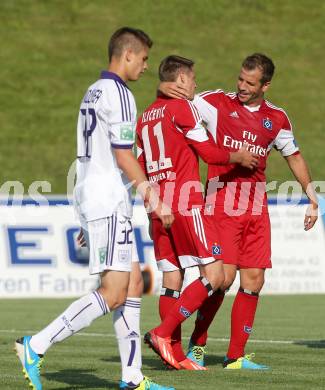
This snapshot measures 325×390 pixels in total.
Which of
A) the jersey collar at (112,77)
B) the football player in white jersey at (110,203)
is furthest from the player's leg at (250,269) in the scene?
the jersey collar at (112,77)

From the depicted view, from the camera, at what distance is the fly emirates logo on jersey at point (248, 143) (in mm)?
9375

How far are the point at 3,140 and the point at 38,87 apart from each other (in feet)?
9.62

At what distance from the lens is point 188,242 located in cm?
891

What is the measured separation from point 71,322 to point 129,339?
1.36ft

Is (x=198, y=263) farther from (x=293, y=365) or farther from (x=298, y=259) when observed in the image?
(x=298, y=259)

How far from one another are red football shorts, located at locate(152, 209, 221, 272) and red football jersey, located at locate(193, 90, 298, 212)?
0.37m

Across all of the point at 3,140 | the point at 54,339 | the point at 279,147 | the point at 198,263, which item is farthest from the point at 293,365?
the point at 3,140

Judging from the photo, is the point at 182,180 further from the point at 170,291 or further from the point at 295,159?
the point at 295,159

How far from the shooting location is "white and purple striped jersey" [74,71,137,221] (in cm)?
712

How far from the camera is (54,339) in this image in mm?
7109

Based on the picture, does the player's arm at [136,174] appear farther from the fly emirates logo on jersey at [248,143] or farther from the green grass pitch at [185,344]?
the fly emirates logo on jersey at [248,143]

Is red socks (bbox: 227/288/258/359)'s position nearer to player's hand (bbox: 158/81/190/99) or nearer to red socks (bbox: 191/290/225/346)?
red socks (bbox: 191/290/225/346)

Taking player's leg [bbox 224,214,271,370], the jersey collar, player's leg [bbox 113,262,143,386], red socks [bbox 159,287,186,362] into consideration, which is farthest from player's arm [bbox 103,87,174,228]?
player's leg [bbox 224,214,271,370]

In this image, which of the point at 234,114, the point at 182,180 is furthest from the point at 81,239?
the point at 234,114
